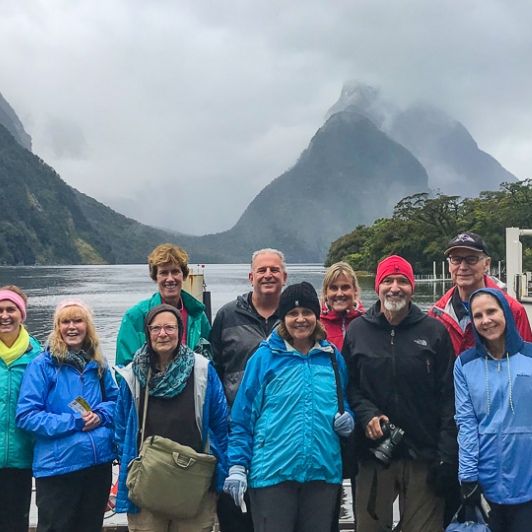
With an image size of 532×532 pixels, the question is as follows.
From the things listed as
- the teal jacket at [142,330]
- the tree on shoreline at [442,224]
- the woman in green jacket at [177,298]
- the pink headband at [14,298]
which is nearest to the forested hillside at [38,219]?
the tree on shoreline at [442,224]

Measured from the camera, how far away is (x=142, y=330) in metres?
3.62

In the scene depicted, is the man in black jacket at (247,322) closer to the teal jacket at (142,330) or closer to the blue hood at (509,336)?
the teal jacket at (142,330)

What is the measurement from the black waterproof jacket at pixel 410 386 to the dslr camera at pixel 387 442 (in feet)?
0.27

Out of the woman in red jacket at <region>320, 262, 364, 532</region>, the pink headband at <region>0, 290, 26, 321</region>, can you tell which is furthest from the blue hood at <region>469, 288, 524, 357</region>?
the pink headband at <region>0, 290, 26, 321</region>

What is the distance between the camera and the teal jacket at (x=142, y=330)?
→ 11.7ft

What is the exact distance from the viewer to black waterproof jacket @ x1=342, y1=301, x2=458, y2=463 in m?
3.30

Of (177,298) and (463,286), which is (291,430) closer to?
(177,298)

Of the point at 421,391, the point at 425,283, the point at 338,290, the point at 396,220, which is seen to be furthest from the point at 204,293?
the point at 396,220

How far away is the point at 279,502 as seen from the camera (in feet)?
9.86

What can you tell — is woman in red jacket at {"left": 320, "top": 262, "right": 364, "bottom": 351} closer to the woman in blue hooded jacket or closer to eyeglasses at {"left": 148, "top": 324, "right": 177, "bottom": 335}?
the woman in blue hooded jacket

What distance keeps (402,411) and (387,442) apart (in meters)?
0.21

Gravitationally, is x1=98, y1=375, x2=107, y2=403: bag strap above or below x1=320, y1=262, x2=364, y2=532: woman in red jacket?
below

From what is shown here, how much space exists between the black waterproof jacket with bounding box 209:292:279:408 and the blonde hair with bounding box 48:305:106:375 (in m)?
0.73

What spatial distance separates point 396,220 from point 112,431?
80412 millimetres
